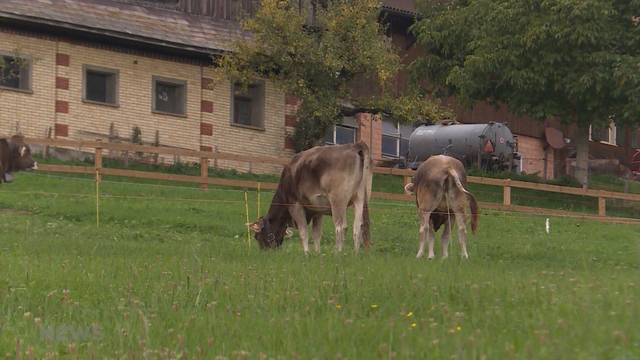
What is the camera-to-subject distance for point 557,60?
3550 cm

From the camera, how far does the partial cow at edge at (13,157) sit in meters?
25.3

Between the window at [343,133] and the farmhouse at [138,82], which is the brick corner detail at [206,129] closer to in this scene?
the farmhouse at [138,82]

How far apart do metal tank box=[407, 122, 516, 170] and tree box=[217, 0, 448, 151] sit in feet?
14.3

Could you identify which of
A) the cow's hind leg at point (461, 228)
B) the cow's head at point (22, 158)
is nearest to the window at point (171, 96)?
the cow's head at point (22, 158)

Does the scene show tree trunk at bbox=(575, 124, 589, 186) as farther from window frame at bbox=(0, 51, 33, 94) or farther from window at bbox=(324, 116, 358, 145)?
window frame at bbox=(0, 51, 33, 94)

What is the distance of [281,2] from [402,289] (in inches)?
1093

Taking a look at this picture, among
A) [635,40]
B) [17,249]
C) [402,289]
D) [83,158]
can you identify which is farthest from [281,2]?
[402,289]

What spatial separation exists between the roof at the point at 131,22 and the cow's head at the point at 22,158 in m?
9.91

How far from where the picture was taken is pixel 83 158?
3472 cm

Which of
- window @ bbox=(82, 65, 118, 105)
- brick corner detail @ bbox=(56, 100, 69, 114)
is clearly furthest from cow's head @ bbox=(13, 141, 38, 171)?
window @ bbox=(82, 65, 118, 105)

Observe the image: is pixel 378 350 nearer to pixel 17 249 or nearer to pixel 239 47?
pixel 17 249

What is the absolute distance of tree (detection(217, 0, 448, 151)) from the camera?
35781 mm

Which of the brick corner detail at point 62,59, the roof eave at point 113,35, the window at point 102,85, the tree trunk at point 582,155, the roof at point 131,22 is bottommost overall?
the tree trunk at point 582,155

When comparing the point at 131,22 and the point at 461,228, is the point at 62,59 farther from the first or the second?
the point at 461,228
